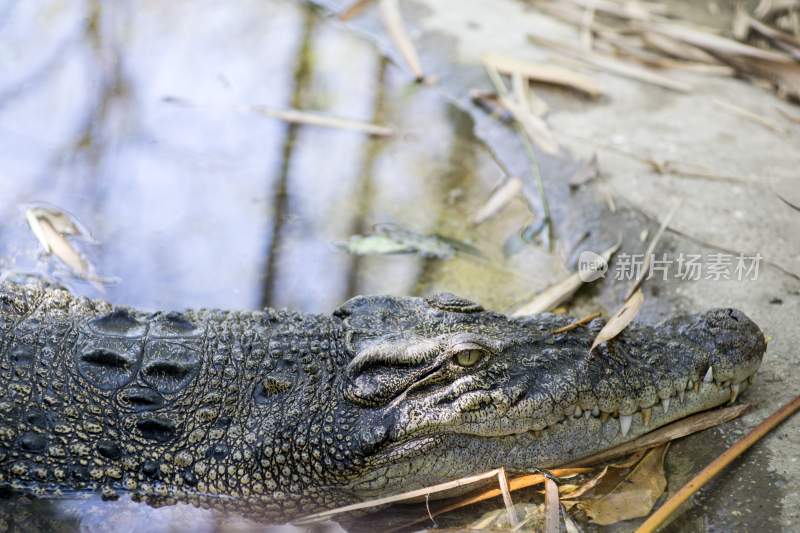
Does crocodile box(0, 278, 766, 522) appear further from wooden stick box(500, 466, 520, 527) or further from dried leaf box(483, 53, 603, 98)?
dried leaf box(483, 53, 603, 98)

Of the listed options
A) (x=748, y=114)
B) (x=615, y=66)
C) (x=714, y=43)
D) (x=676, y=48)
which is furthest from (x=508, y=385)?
(x=714, y=43)

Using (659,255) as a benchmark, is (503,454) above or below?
below

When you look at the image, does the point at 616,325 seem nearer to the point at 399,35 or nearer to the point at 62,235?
the point at 62,235

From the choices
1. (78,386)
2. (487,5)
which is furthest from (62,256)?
(487,5)

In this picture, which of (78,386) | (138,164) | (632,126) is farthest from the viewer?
(632,126)

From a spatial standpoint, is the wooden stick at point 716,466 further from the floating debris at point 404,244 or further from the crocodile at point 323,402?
the floating debris at point 404,244

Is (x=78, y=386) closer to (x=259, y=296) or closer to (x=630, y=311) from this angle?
(x=259, y=296)

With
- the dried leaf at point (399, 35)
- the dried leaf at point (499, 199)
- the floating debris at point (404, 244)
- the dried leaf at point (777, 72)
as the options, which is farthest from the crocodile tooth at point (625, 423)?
the dried leaf at point (399, 35)

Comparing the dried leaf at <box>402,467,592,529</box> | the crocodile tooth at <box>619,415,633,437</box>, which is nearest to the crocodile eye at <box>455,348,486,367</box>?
the dried leaf at <box>402,467,592,529</box>
